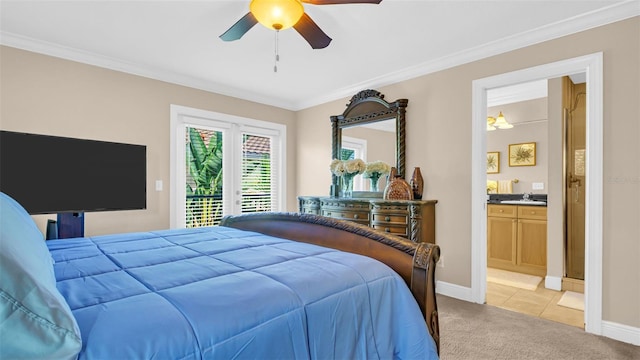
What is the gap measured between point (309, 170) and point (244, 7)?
2.80 m

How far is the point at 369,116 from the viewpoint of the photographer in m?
3.98

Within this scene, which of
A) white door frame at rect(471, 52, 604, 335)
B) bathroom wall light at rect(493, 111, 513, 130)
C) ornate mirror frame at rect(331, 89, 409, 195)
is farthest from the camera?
bathroom wall light at rect(493, 111, 513, 130)

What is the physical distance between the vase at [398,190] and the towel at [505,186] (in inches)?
96.7

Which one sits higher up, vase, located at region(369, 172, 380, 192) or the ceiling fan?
the ceiling fan

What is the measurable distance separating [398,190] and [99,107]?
327cm

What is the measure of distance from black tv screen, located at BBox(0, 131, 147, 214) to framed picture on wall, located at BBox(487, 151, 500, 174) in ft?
16.5

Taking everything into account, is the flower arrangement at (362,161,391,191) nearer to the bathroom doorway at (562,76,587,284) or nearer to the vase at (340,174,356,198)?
the vase at (340,174,356,198)

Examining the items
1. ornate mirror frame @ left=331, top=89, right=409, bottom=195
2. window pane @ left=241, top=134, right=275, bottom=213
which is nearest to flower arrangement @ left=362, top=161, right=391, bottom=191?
ornate mirror frame @ left=331, top=89, right=409, bottom=195

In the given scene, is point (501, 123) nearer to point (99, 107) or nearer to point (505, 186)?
point (505, 186)

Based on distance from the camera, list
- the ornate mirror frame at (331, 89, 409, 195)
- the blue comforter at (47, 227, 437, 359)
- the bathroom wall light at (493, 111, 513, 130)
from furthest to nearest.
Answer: the bathroom wall light at (493, 111, 513, 130)
the ornate mirror frame at (331, 89, 409, 195)
the blue comforter at (47, 227, 437, 359)

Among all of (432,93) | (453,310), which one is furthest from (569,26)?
(453,310)

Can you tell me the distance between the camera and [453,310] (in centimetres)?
289

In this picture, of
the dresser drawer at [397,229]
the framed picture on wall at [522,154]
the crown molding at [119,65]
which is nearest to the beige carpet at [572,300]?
the dresser drawer at [397,229]

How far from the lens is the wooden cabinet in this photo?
4039 mm
